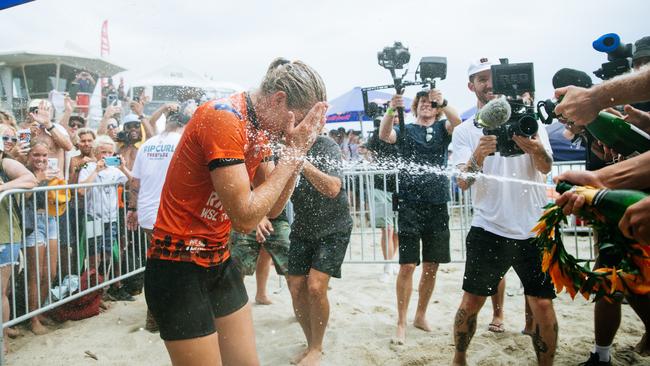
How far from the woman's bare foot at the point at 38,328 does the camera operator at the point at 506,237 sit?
3.79 metres

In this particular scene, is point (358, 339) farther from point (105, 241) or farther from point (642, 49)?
point (642, 49)

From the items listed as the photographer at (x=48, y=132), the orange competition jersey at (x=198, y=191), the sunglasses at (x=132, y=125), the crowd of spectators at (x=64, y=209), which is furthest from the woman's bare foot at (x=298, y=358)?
the sunglasses at (x=132, y=125)

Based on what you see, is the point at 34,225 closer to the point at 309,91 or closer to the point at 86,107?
the point at 309,91

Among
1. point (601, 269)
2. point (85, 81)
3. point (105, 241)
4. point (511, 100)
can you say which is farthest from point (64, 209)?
point (85, 81)

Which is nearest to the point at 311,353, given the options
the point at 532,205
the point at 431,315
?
the point at 431,315

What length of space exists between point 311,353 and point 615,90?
2.80 metres

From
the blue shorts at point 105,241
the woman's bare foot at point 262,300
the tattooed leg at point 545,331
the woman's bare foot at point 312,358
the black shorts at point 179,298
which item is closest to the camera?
the black shorts at point 179,298

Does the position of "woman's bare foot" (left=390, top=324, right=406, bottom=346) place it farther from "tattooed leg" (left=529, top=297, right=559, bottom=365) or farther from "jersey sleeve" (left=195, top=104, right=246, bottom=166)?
"jersey sleeve" (left=195, top=104, right=246, bottom=166)

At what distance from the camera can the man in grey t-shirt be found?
3.77 metres

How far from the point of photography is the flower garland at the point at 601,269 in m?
1.84

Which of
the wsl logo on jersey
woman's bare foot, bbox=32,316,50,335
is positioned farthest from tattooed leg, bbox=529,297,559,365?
woman's bare foot, bbox=32,316,50,335

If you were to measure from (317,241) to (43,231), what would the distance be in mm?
2747

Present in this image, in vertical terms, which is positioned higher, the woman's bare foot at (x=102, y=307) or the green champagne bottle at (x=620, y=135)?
the green champagne bottle at (x=620, y=135)

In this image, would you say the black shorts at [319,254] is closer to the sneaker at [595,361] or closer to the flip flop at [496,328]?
the flip flop at [496,328]
